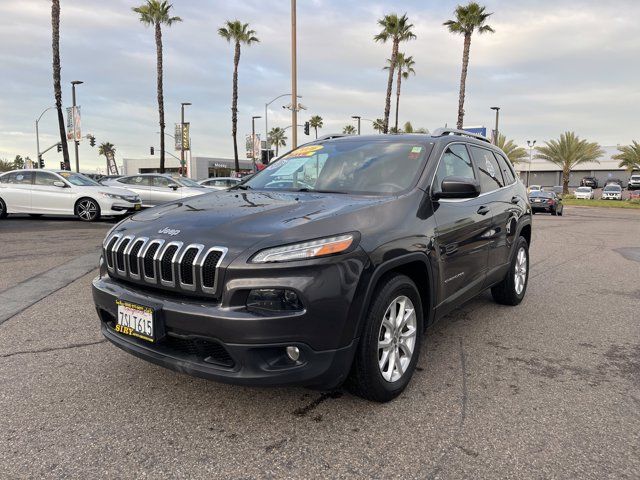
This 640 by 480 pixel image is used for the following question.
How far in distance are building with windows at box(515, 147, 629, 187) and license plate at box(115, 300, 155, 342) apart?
8295cm

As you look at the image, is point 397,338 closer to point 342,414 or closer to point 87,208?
point 342,414

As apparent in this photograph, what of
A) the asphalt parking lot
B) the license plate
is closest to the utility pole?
the asphalt parking lot

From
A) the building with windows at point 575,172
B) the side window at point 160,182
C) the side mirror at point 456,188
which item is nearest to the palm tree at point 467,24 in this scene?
the side window at point 160,182

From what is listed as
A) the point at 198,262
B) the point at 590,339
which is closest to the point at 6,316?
the point at 198,262

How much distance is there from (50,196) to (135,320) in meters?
12.6

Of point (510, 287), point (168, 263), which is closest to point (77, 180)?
point (510, 287)

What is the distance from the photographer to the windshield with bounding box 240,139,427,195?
3641 millimetres

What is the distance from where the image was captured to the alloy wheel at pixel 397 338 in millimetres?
2998

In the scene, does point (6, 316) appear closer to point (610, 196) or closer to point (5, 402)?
point (5, 402)

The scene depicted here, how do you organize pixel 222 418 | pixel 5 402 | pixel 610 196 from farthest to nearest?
pixel 610 196
pixel 5 402
pixel 222 418

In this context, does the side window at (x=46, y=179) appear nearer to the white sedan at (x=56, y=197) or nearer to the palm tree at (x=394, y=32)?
the white sedan at (x=56, y=197)

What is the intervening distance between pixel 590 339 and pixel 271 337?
10.7 feet

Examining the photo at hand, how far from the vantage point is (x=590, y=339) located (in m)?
4.36

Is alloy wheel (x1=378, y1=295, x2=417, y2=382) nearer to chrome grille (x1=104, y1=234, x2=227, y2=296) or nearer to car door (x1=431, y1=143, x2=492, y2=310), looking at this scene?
car door (x1=431, y1=143, x2=492, y2=310)
